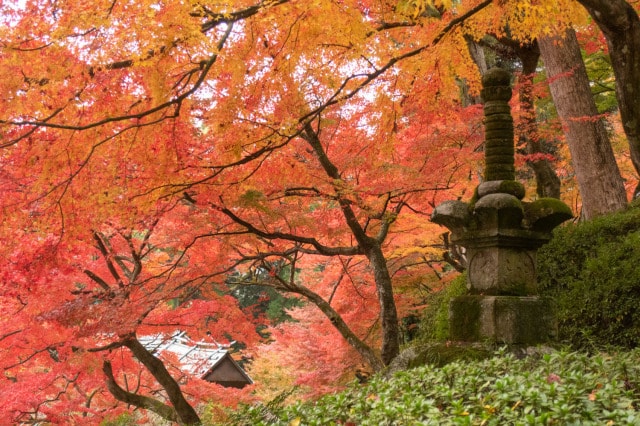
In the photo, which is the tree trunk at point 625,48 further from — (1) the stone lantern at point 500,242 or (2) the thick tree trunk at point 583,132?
(2) the thick tree trunk at point 583,132

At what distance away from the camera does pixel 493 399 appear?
9.02 feet

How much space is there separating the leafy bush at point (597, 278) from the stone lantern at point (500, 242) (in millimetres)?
1154

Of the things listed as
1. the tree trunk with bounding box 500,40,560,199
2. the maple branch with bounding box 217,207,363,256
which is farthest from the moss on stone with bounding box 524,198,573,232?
the tree trunk with bounding box 500,40,560,199

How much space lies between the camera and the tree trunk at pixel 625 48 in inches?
183

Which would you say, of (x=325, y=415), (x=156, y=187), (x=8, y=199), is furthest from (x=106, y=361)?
(x=325, y=415)

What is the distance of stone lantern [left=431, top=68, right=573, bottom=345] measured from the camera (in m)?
5.07

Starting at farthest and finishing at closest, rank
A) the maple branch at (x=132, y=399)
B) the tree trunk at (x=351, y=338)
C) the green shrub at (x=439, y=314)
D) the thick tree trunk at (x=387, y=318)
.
Answer: the maple branch at (x=132, y=399) → the tree trunk at (x=351, y=338) → the thick tree trunk at (x=387, y=318) → the green shrub at (x=439, y=314)

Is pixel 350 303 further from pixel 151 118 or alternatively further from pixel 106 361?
pixel 151 118

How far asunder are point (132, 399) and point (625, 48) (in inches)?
362

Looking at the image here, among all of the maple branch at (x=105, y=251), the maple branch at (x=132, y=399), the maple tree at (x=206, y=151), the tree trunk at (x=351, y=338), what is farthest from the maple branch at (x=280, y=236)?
the maple branch at (x=132, y=399)

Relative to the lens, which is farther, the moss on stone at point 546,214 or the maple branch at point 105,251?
the maple branch at point 105,251

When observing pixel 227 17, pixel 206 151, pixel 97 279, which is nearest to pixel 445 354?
pixel 227 17

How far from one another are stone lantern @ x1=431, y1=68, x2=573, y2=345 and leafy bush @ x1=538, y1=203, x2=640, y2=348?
1154 millimetres

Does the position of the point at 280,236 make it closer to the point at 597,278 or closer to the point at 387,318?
the point at 387,318
